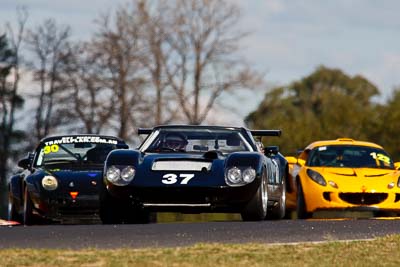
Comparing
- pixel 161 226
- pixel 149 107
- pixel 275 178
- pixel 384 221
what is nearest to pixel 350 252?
pixel 161 226

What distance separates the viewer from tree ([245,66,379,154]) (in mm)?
68188

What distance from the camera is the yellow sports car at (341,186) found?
2173 centimetres

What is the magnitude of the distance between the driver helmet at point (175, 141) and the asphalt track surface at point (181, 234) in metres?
1.47

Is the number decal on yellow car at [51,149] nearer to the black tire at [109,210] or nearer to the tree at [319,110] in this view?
the black tire at [109,210]

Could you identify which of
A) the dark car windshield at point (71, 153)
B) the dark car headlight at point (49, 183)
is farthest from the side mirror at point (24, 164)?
the dark car headlight at point (49, 183)

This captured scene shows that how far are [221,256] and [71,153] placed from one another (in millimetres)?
10179

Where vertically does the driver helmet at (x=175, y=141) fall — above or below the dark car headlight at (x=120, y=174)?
above

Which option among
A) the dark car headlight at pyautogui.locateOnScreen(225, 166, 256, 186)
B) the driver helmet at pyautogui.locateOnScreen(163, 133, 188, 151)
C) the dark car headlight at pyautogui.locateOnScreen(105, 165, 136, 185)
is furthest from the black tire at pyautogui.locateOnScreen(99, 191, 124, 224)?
the dark car headlight at pyautogui.locateOnScreen(225, 166, 256, 186)

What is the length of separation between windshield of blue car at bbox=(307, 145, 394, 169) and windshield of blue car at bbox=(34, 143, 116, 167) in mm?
3344

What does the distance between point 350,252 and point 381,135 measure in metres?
51.5

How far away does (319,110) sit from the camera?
92625mm

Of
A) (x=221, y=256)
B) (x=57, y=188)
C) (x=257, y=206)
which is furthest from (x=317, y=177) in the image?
(x=221, y=256)

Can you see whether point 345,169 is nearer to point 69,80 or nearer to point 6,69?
point 69,80

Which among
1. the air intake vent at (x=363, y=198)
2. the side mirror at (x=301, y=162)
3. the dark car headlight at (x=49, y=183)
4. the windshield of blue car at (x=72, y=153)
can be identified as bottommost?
the air intake vent at (x=363, y=198)
